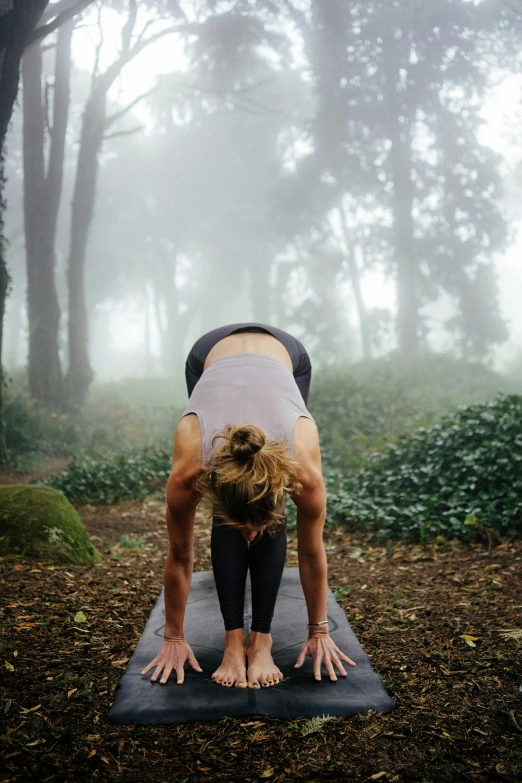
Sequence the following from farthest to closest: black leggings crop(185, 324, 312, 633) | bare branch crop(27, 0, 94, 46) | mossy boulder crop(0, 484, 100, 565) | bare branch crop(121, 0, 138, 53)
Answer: bare branch crop(121, 0, 138, 53)
bare branch crop(27, 0, 94, 46)
mossy boulder crop(0, 484, 100, 565)
black leggings crop(185, 324, 312, 633)

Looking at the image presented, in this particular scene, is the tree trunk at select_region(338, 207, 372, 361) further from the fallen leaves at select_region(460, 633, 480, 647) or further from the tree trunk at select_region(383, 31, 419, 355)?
the fallen leaves at select_region(460, 633, 480, 647)

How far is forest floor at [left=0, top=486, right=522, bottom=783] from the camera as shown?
192cm

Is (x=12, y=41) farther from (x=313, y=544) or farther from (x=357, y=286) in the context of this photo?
(x=357, y=286)

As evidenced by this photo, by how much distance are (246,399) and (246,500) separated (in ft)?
1.60

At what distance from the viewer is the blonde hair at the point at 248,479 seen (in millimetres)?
2070

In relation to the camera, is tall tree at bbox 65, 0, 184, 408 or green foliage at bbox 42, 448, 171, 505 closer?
green foliage at bbox 42, 448, 171, 505

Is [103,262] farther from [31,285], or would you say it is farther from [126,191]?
[31,285]

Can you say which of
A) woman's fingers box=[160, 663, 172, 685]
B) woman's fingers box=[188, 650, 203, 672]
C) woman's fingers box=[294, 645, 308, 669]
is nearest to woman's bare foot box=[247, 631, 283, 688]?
woman's fingers box=[294, 645, 308, 669]

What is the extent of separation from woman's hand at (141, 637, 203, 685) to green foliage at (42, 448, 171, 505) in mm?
4213

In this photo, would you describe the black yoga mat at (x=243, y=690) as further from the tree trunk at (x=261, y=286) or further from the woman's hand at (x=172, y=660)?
the tree trunk at (x=261, y=286)

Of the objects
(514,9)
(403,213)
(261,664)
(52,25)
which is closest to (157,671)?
(261,664)

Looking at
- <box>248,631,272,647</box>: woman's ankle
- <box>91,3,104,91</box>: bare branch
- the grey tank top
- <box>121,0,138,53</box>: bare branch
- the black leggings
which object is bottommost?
<box>248,631,272,647</box>: woman's ankle

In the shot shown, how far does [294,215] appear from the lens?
17938mm

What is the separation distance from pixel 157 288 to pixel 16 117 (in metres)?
13.9
